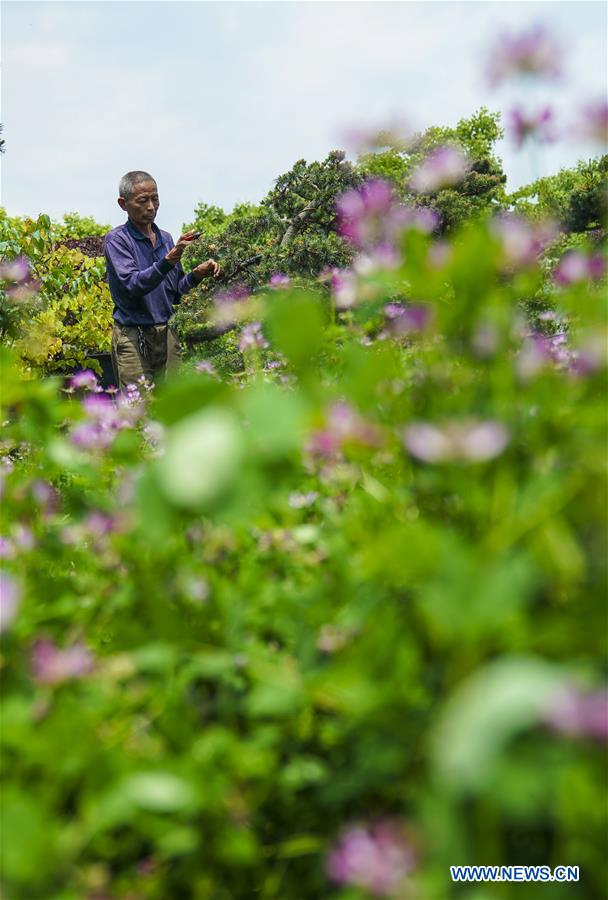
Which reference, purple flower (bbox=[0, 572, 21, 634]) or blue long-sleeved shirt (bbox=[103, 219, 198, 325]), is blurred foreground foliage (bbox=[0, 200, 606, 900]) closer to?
purple flower (bbox=[0, 572, 21, 634])

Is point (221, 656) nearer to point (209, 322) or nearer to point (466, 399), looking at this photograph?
point (466, 399)

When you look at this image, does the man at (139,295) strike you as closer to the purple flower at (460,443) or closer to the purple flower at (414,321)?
the purple flower at (414,321)

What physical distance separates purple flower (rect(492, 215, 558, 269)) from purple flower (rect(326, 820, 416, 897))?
556 millimetres

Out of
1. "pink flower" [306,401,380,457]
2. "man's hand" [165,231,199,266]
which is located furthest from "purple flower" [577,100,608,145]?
"man's hand" [165,231,199,266]

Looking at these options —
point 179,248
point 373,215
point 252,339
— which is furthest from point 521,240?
point 179,248

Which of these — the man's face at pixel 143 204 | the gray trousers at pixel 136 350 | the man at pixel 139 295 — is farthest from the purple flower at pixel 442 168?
the man's face at pixel 143 204

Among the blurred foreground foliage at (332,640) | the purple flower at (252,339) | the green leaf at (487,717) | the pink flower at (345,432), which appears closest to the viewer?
the green leaf at (487,717)

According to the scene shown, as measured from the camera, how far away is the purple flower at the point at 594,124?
113 centimetres

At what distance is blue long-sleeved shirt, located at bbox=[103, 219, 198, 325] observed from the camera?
5.42 meters

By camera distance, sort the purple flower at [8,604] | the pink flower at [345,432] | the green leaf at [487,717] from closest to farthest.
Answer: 1. the green leaf at [487,717]
2. the pink flower at [345,432]
3. the purple flower at [8,604]

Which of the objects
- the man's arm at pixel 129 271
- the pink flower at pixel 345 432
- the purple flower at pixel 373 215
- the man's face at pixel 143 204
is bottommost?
the pink flower at pixel 345 432

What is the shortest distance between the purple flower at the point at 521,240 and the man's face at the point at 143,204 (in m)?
4.80

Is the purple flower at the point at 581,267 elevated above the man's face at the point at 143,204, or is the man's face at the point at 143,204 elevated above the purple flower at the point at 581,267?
the man's face at the point at 143,204

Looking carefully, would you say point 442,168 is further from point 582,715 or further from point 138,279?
point 138,279
